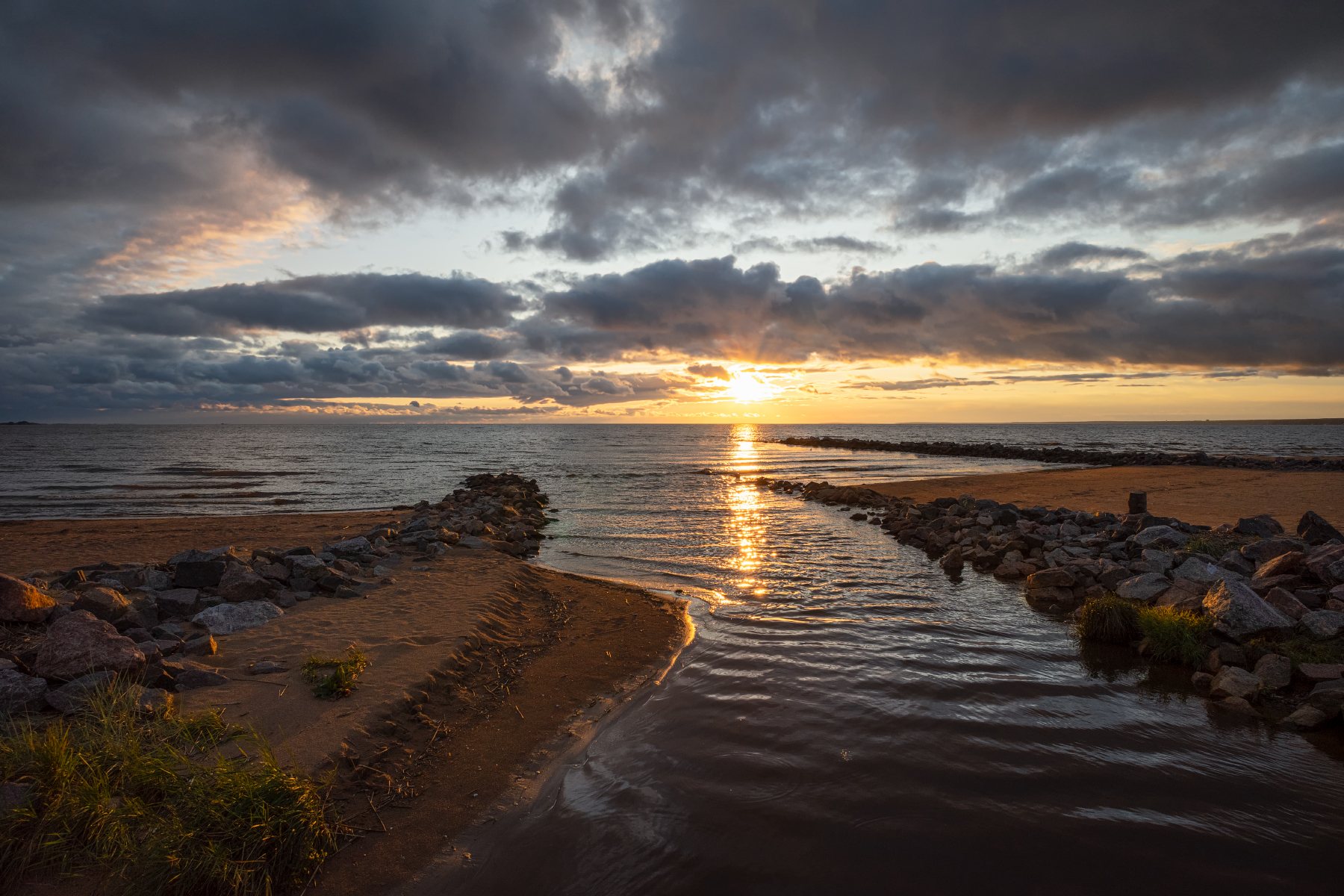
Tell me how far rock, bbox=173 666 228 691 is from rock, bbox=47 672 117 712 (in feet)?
2.15

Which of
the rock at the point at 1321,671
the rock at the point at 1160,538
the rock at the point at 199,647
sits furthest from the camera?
the rock at the point at 1160,538

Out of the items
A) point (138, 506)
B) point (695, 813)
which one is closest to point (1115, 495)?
point (695, 813)

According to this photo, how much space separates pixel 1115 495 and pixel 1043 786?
26.6 meters

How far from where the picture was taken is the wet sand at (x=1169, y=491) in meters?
20.7

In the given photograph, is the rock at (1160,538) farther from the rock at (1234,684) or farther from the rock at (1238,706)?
the rock at (1238,706)

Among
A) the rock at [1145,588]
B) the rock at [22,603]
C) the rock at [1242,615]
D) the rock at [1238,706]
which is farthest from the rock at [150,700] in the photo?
the rock at [1145,588]

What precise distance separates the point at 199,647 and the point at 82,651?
1.33m

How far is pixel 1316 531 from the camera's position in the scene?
13.3 m

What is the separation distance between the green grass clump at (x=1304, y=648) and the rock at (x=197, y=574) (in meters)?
15.2

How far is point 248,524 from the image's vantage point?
22875 millimetres

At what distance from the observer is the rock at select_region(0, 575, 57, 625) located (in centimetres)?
686

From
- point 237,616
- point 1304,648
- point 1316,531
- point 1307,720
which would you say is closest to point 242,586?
point 237,616

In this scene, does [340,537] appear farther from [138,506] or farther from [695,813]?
[138,506]

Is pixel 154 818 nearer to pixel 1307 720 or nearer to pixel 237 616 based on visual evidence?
pixel 237 616
